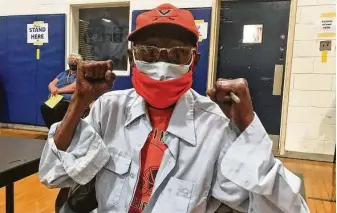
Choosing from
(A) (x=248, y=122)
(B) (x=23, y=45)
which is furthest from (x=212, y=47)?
(A) (x=248, y=122)

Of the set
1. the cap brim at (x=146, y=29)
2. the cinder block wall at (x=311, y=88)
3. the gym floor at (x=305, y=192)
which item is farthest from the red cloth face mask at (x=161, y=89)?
the cinder block wall at (x=311, y=88)

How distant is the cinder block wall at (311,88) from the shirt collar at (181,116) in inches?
123

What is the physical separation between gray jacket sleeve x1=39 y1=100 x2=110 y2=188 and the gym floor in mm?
1554

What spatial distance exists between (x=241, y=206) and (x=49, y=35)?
4685mm

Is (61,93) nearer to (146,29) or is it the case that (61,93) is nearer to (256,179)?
(146,29)

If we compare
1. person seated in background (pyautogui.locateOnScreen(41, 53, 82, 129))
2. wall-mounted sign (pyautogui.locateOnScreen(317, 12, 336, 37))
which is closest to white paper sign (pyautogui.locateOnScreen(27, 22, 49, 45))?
person seated in background (pyautogui.locateOnScreen(41, 53, 82, 129))

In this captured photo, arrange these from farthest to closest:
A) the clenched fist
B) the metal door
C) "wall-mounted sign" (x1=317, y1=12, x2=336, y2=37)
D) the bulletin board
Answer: the bulletin board < the metal door < "wall-mounted sign" (x1=317, y1=12, x2=336, y2=37) < the clenched fist

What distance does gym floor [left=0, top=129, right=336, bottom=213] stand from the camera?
8.18 feet

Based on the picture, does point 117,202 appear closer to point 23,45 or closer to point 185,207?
point 185,207

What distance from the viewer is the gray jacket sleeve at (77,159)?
96 centimetres

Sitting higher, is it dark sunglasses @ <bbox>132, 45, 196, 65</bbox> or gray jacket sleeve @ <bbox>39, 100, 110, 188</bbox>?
dark sunglasses @ <bbox>132, 45, 196, 65</bbox>

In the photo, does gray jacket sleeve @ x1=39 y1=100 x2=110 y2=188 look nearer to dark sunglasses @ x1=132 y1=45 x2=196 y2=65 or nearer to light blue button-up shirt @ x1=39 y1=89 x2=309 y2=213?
light blue button-up shirt @ x1=39 y1=89 x2=309 y2=213

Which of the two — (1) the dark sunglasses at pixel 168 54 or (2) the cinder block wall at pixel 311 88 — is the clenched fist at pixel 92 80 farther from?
(2) the cinder block wall at pixel 311 88

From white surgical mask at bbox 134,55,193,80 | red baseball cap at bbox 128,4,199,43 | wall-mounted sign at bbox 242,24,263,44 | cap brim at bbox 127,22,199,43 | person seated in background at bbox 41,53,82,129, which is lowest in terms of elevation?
person seated in background at bbox 41,53,82,129
